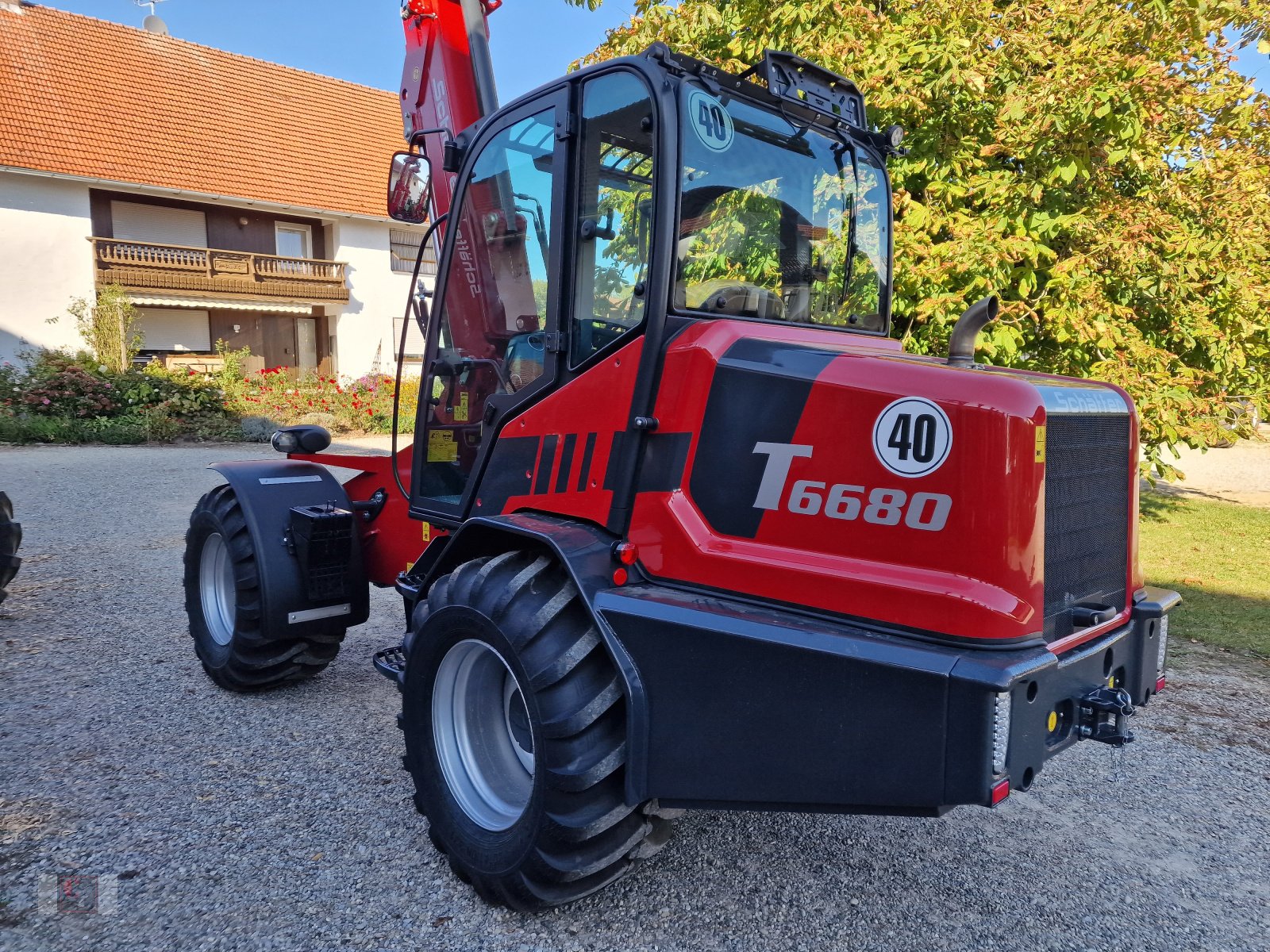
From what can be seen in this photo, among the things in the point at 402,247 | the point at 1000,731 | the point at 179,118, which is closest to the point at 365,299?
the point at 402,247

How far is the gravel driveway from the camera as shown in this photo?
106 inches

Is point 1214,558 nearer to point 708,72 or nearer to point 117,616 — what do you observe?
point 708,72

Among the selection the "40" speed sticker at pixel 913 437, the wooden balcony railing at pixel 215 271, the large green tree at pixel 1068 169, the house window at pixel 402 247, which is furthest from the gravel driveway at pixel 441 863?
the house window at pixel 402 247

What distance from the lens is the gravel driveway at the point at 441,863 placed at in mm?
2697

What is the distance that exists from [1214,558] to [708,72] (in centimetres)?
778

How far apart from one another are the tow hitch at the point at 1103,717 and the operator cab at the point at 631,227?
4.86 feet

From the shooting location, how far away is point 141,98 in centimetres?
2225

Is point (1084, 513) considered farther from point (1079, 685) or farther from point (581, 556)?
point (581, 556)

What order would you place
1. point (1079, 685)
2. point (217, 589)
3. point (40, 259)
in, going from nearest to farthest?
1. point (1079, 685)
2. point (217, 589)
3. point (40, 259)

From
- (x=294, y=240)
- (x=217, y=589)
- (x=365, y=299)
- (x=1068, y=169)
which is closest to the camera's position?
(x=217, y=589)

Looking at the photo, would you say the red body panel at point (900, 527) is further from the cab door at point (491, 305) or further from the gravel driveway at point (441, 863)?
the gravel driveway at point (441, 863)

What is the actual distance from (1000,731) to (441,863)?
74.3 inches

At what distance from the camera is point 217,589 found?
4734 mm

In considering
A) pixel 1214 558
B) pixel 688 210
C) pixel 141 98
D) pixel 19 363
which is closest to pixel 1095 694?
pixel 688 210
